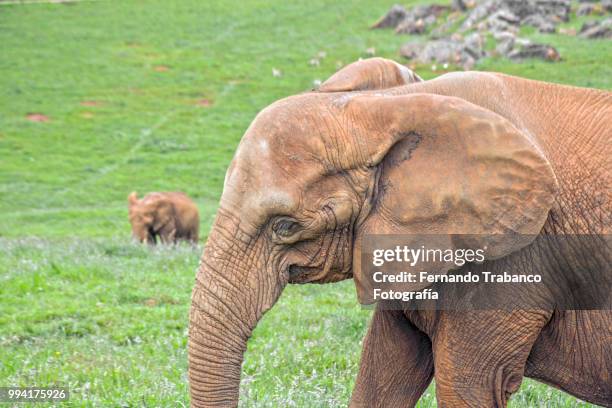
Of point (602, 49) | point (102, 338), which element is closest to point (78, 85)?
point (602, 49)

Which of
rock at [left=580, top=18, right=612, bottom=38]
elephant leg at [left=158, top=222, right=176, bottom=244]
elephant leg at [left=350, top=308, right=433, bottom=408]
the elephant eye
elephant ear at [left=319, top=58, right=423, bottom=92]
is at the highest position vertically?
rock at [left=580, top=18, right=612, bottom=38]

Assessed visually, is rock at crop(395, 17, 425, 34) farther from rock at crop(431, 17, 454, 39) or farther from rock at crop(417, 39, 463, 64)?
rock at crop(417, 39, 463, 64)

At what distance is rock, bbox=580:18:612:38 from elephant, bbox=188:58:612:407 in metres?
36.6

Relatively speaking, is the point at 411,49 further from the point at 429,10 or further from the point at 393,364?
the point at 393,364

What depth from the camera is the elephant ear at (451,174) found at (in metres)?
4.90

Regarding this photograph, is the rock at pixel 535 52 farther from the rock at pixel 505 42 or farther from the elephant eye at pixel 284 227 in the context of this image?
the elephant eye at pixel 284 227

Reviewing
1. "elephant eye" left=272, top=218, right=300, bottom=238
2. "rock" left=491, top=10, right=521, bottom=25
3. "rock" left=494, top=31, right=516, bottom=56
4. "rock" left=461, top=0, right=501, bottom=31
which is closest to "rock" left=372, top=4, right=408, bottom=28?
"rock" left=461, top=0, right=501, bottom=31

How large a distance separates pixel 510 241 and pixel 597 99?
975 mm

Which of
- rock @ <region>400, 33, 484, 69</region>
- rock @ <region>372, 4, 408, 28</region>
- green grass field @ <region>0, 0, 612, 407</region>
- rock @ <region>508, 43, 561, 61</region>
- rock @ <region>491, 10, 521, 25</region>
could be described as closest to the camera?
green grass field @ <region>0, 0, 612, 407</region>

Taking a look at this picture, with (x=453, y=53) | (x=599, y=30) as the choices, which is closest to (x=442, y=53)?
(x=453, y=53)

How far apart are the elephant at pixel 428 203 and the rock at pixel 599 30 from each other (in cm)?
3662

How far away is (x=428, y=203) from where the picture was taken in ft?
16.2

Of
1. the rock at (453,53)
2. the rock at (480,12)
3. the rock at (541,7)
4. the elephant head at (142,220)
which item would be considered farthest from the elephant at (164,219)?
the rock at (541,7)

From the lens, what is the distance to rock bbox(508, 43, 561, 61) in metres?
38.7
